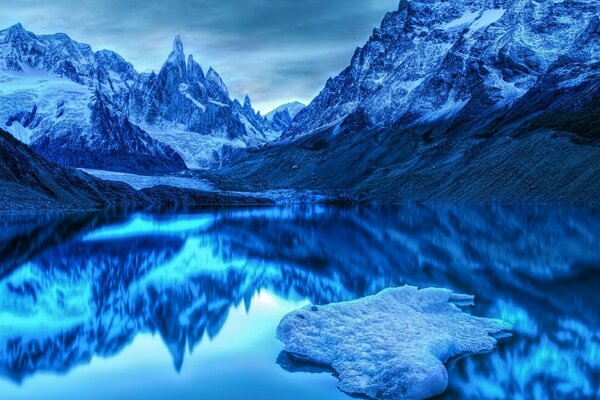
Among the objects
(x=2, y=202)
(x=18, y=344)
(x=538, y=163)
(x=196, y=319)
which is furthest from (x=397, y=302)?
(x=538, y=163)

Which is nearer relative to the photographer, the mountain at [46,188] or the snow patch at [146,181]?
the mountain at [46,188]

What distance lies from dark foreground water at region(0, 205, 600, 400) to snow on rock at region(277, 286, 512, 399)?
65cm

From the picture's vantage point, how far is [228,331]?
22.2m

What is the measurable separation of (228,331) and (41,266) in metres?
19.5

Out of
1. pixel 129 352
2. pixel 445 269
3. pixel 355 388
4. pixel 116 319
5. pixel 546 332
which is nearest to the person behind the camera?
pixel 355 388

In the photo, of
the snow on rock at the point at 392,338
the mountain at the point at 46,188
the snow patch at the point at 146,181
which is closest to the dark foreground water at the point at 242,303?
the snow on rock at the point at 392,338

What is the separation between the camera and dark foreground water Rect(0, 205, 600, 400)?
54.0ft

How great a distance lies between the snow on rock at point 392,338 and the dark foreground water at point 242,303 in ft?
2.14

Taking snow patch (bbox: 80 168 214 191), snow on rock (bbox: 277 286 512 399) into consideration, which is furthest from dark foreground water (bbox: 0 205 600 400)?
snow patch (bbox: 80 168 214 191)

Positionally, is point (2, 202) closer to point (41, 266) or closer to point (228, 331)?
point (41, 266)

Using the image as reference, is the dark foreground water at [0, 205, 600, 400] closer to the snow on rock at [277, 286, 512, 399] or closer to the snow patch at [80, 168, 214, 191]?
the snow on rock at [277, 286, 512, 399]

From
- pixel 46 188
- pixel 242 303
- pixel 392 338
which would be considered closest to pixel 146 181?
pixel 46 188

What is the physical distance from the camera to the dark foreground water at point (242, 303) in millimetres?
16469

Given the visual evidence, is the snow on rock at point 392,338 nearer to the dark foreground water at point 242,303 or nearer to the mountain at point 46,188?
the dark foreground water at point 242,303
